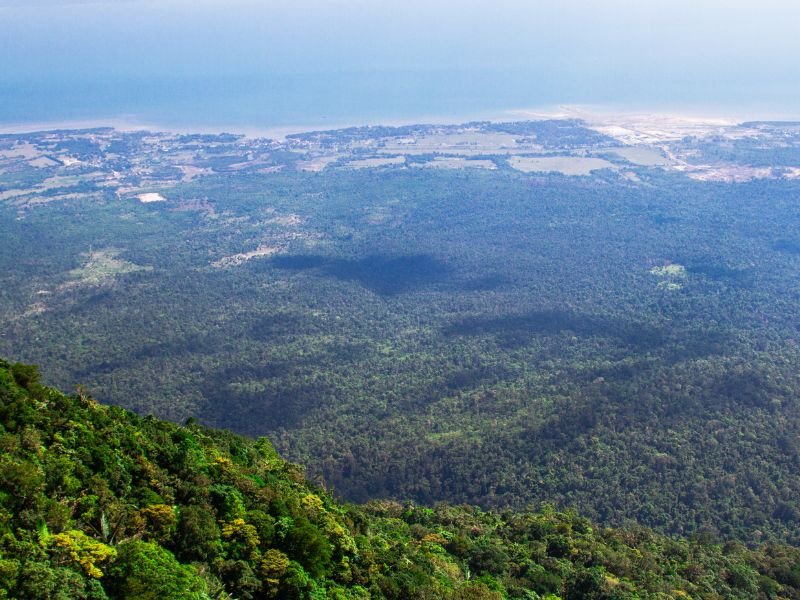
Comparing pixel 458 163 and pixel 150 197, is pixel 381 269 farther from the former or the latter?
pixel 458 163

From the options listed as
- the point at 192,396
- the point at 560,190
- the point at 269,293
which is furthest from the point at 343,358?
the point at 560,190

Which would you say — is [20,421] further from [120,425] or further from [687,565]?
[687,565]

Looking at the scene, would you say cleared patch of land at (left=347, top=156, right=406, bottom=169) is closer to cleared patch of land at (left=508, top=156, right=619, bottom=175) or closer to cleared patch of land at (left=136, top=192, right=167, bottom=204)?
cleared patch of land at (left=508, top=156, right=619, bottom=175)

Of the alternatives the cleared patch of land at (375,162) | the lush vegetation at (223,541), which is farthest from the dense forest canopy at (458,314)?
the lush vegetation at (223,541)

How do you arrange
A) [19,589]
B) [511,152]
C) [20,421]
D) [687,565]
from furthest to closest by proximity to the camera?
[511,152], [687,565], [20,421], [19,589]

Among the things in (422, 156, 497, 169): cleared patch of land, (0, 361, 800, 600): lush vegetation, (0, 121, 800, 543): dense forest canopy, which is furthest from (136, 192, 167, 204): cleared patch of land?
(0, 361, 800, 600): lush vegetation

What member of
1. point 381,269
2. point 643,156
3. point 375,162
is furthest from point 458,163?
point 381,269

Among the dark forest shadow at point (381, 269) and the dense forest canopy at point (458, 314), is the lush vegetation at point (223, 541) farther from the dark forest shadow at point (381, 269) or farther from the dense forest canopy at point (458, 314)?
the dark forest shadow at point (381, 269)
